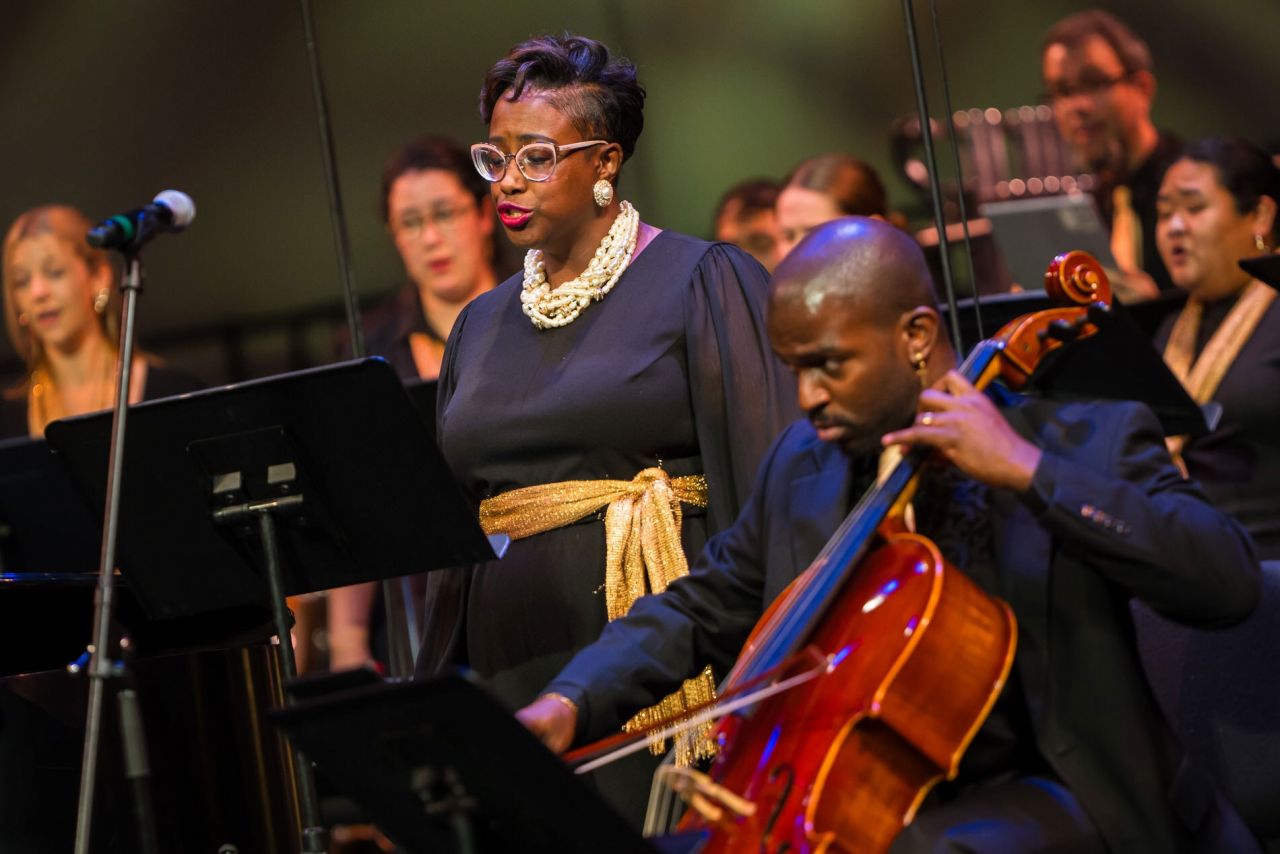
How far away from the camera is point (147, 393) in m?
6.56

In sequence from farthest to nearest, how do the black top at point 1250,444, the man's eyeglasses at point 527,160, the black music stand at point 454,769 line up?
the black top at point 1250,444, the man's eyeglasses at point 527,160, the black music stand at point 454,769

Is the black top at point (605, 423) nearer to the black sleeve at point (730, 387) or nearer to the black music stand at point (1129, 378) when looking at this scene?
the black sleeve at point (730, 387)

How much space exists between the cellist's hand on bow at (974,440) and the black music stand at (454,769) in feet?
2.19

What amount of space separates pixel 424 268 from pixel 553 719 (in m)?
4.40

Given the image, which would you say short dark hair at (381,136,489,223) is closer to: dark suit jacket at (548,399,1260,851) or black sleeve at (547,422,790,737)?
black sleeve at (547,422,790,737)

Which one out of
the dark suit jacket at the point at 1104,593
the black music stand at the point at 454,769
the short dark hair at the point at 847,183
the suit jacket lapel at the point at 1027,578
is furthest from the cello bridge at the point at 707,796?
the short dark hair at the point at 847,183

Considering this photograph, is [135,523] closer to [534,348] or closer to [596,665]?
[534,348]

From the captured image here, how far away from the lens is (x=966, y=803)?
2334mm

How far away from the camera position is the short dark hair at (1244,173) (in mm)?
5375

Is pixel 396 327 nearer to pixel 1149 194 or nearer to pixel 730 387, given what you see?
pixel 1149 194

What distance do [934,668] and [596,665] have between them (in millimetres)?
638

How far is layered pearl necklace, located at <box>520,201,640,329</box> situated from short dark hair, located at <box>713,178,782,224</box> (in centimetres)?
295

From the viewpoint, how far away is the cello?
2207 millimetres

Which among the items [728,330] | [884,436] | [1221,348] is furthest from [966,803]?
[1221,348]
